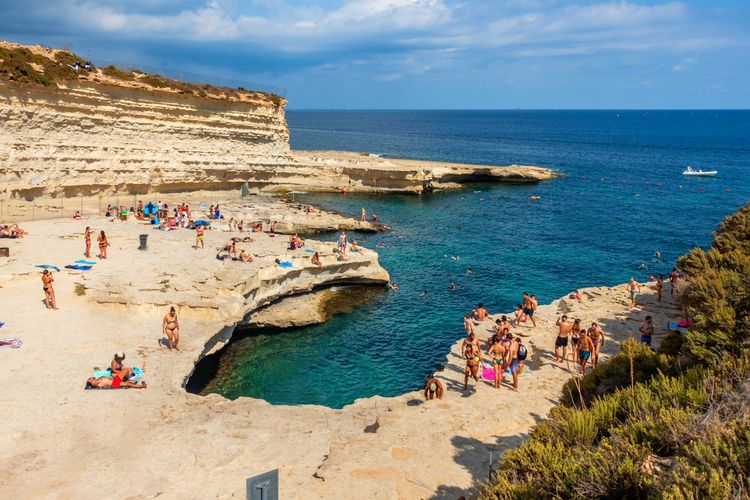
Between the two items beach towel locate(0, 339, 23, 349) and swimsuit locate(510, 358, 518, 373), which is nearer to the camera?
beach towel locate(0, 339, 23, 349)

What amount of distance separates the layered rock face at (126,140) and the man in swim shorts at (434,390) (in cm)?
3361

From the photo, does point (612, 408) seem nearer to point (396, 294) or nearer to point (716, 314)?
point (716, 314)

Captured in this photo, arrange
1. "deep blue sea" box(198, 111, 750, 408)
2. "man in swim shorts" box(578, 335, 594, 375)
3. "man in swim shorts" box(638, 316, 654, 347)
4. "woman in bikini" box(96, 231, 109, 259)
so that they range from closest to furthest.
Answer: "man in swim shorts" box(578, 335, 594, 375) → "man in swim shorts" box(638, 316, 654, 347) → "deep blue sea" box(198, 111, 750, 408) → "woman in bikini" box(96, 231, 109, 259)

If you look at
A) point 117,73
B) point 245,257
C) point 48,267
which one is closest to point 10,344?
point 48,267

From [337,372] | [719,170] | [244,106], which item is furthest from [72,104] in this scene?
[719,170]

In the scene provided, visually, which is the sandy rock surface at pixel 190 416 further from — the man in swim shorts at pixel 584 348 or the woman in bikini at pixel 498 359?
the man in swim shorts at pixel 584 348

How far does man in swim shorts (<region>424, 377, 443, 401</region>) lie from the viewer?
53.2 ft

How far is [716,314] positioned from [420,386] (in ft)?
35.1

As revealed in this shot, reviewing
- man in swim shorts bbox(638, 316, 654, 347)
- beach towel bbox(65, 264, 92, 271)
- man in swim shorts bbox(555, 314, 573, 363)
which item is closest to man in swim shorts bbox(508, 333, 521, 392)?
man in swim shorts bbox(555, 314, 573, 363)

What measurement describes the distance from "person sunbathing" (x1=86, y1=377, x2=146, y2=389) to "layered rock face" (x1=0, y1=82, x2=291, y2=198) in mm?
27280

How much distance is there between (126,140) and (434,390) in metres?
37.1

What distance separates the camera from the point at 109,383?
15586 mm

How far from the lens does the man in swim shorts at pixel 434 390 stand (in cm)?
1622

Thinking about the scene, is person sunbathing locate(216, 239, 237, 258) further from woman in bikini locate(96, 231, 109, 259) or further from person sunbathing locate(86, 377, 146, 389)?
person sunbathing locate(86, 377, 146, 389)
